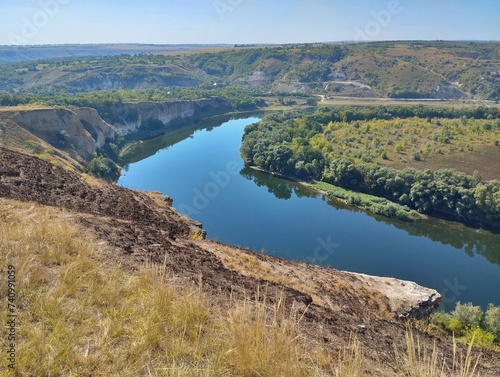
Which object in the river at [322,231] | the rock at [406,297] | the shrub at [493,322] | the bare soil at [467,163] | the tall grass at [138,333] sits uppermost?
the tall grass at [138,333]

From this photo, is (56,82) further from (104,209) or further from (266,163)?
(104,209)

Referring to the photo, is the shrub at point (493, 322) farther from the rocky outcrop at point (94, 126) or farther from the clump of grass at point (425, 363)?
the rocky outcrop at point (94, 126)

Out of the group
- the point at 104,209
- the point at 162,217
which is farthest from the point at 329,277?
the point at 104,209

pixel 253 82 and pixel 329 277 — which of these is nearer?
pixel 329 277

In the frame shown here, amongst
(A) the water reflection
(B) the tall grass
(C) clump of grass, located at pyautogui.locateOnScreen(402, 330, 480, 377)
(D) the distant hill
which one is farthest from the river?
(D) the distant hill

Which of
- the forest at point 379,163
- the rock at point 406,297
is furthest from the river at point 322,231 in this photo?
the rock at point 406,297

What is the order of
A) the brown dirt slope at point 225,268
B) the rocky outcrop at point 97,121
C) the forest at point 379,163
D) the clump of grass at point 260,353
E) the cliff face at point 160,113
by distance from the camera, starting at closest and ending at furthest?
1. the clump of grass at point 260,353
2. the brown dirt slope at point 225,268
3. the forest at point 379,163
4. the rocky outcrop at point 97,121
5. the cliff face at point 160,113
